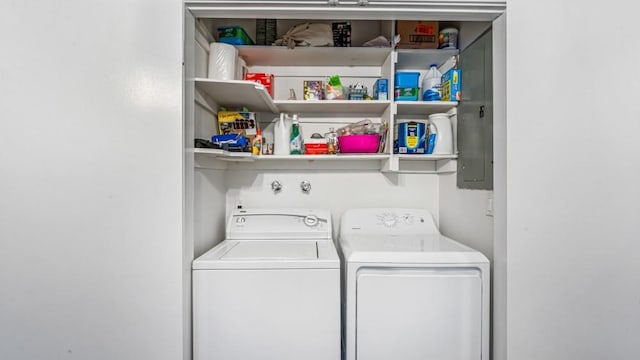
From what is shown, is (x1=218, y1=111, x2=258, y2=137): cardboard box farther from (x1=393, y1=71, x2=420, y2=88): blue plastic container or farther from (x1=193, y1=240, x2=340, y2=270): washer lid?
(x1=393, y1=71, x2=420, y2=88): blue plastic container

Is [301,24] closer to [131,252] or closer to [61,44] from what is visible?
[61,44]

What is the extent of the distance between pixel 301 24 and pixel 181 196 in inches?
57.3

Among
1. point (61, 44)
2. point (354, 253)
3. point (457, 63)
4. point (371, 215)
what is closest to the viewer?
point (61, 44)

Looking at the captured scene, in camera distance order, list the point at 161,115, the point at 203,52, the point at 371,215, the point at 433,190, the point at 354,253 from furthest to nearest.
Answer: the point at 433,190
the point at 371,215
the point at 203,52
the point at 354,253
the point at 161,115

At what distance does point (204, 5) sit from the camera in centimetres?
123

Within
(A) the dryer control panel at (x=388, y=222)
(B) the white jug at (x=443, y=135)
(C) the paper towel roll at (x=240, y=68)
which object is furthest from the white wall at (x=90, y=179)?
(B) the white jug at (x=443, y=135)

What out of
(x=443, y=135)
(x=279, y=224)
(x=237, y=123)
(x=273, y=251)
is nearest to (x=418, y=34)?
(x=443, y=135)

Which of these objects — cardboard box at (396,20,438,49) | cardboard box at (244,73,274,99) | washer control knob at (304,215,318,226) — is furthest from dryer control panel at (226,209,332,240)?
cardboard box at (396,20,438,49)

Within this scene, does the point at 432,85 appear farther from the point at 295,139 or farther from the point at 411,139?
the point at 295,139

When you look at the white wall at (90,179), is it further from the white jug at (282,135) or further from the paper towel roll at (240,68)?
the white jug at (282,135)

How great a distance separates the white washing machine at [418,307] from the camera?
4.50 ft

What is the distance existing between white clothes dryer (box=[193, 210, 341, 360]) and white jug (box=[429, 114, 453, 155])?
1088 millimetres

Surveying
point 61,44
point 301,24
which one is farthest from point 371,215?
point 61,44

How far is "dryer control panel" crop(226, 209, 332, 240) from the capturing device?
6.18 feet
